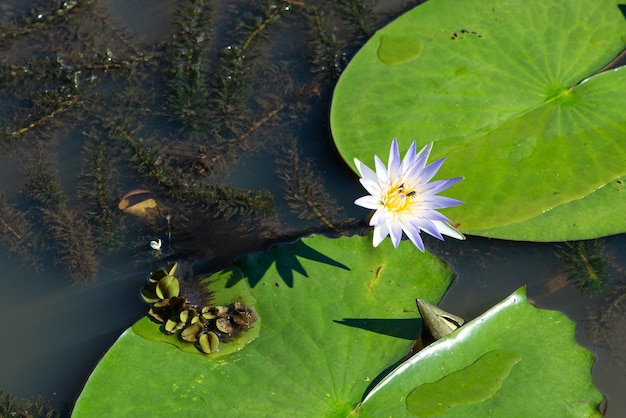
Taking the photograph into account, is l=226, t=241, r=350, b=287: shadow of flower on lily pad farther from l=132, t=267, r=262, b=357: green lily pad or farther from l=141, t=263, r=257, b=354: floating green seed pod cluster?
l=141, t=263, r=257, b=354: floating green seed pod cluster

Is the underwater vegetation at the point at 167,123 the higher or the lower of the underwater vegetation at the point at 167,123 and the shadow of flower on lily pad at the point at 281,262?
the higher

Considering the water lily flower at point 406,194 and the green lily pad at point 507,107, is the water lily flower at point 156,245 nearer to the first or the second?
the green lily pad at point 507,107

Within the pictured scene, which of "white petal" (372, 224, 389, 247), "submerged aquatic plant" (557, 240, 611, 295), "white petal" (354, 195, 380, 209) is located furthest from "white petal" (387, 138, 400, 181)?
"submerged aquatic plant" (557, 240, 611, 295)

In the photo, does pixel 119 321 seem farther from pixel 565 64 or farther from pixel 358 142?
pixel 565 64

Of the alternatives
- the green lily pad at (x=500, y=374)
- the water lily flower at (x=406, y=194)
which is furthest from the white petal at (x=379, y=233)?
the green lily pad at (x=500, y=374)

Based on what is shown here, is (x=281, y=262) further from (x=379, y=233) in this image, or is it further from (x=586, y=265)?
(x=586, y=265)

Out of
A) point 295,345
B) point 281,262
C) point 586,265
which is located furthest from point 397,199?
point 586,265
